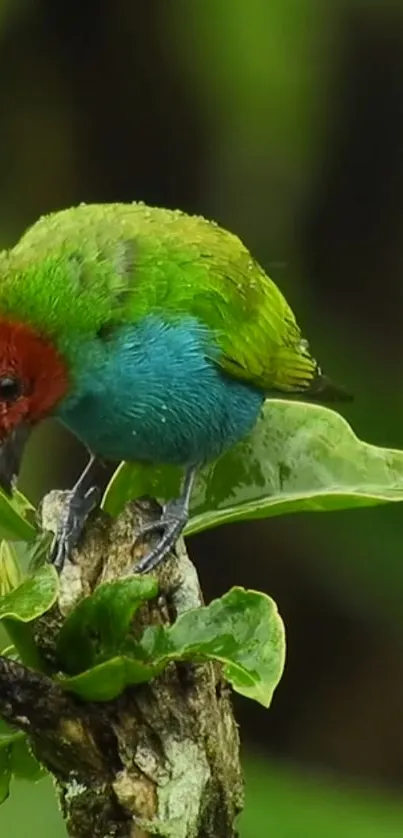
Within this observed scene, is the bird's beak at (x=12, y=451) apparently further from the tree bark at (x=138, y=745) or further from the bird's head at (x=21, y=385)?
the tree bark at (x=138, y=745)

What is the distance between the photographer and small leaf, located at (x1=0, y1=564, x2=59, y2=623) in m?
1.32

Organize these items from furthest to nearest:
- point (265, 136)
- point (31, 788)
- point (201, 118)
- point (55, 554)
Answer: point (201, 118) → point (265, 136) → point (31, 788) → point (55, 554)

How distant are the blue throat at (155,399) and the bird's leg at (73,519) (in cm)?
7

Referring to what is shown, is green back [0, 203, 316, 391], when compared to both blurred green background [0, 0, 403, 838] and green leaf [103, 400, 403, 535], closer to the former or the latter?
green leaf [103, 400, 403, 535]

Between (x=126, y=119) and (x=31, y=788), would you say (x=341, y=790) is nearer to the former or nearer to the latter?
(x=31, y=788)

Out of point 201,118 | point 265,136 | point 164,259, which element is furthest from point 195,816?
point 201,118

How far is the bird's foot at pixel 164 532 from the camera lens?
1493 mm

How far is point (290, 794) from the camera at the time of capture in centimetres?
278

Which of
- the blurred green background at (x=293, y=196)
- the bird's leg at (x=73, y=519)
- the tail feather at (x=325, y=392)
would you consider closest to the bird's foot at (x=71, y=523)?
the bird's leg at (x=73, y=519)

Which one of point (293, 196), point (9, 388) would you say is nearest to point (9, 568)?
point (9, 388)

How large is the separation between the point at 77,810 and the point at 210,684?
16 centimetres

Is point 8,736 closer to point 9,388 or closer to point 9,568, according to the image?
point 9,568

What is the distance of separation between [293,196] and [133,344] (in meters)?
1.52

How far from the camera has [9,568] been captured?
161 cm
